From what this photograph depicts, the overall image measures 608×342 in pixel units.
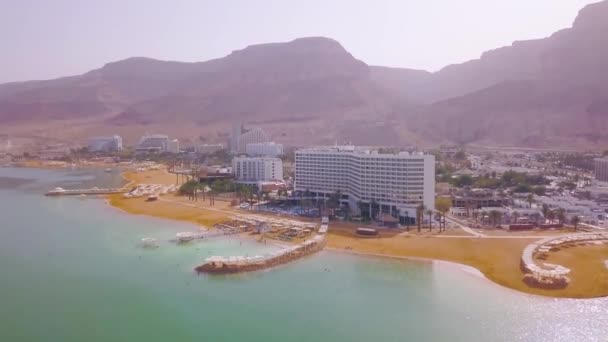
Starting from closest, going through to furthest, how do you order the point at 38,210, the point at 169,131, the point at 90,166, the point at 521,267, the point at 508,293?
the point at 508,293, the point at 521,267, the point at 38,210, the point at 90,166, the point at 169,131

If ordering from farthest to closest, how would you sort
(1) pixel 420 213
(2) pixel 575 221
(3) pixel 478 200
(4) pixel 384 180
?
(3) pixel 478 200
(4) pixel 384 180
(1) pixel 420 213
(2) pixel 575 221

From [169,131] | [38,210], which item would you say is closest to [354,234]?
[38,210]

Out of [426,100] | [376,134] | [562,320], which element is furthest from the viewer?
[426,100]

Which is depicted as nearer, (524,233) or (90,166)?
(524,233)

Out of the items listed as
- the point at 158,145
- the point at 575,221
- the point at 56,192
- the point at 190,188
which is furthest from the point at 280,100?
the point at 575,221

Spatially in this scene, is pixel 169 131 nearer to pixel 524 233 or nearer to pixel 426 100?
pixel 426 100

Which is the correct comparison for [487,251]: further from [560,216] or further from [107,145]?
[107,145]

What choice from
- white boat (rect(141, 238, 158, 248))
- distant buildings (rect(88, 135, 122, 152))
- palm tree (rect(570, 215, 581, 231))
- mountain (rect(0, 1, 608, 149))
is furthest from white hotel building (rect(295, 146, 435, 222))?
distant buildings (rect(88, 135, 122, 152))
